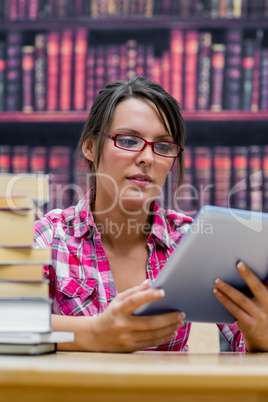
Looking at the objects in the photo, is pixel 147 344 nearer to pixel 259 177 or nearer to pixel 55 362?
pixel 55 362

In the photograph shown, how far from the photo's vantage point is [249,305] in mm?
883

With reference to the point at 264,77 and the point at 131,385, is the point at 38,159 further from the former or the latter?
the point at 131,385

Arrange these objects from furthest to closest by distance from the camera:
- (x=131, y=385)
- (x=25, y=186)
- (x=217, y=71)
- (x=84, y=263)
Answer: (x=217, y=71), (x=84, y=263), (x=25, y=186), (x=131, y=385)

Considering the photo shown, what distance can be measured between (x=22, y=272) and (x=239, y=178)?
1616 millimetres

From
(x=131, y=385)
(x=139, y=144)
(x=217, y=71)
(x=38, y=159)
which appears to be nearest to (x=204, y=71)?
(x=217, y=71)

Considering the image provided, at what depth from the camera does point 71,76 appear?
2.26 meters

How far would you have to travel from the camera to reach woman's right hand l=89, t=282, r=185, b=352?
82 centimetres

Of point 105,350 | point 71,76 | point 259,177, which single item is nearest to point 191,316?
point 105,350

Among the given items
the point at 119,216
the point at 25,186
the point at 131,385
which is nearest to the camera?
the point at 131,385

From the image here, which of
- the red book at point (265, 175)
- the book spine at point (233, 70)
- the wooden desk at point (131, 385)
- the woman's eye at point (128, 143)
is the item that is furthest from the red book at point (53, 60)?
the wooden desk at point (131, 385)

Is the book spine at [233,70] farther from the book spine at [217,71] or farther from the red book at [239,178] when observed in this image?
the red book at [239,178]

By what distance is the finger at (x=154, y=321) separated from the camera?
0.82 meters

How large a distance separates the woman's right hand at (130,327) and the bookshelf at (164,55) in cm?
146

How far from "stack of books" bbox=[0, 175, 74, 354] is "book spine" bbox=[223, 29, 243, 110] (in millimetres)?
1612
